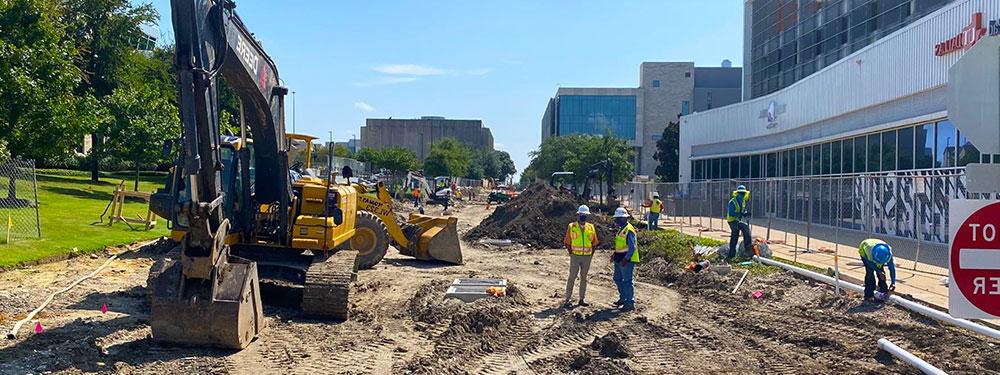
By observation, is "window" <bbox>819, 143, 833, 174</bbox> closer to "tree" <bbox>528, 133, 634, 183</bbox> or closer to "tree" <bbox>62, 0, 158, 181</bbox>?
"tree" <bbox>528, 133, 634, 183</bbox>

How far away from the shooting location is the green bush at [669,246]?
717 inches

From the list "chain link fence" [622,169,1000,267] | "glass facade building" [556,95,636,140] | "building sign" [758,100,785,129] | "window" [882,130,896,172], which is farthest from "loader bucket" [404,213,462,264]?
"glass facade building" [556,95,636,140]

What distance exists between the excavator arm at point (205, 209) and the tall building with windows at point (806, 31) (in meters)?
33.0

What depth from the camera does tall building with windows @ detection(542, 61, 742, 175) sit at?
95.8 meters

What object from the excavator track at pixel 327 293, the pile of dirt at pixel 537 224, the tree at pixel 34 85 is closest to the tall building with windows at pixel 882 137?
the pile of dirt at pixel 537 224

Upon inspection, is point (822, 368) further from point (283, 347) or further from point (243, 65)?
point (243, 65)

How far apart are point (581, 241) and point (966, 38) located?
43.4ft

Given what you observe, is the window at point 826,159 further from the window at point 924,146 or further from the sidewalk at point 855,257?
the sidewalk at point 855,257

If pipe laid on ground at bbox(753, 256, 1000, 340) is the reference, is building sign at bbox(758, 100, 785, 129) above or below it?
above

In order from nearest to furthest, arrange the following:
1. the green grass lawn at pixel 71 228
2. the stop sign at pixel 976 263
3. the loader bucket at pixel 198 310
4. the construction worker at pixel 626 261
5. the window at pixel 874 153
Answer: the stop sign at pixel 976 263, the loader bucket at pixel 198 310, the construction worker at pixel 626 261, the green grass lawn at pixel 71 228, the window at pixel 874 153

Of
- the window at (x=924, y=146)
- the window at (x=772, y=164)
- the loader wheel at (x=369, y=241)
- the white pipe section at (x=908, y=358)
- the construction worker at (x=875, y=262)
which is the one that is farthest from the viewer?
the window at (x=772, y=164)

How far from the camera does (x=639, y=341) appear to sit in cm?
960

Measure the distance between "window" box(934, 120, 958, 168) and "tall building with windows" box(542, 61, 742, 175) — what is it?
71270 millimetres

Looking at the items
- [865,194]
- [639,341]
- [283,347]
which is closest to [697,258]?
[865,194]
